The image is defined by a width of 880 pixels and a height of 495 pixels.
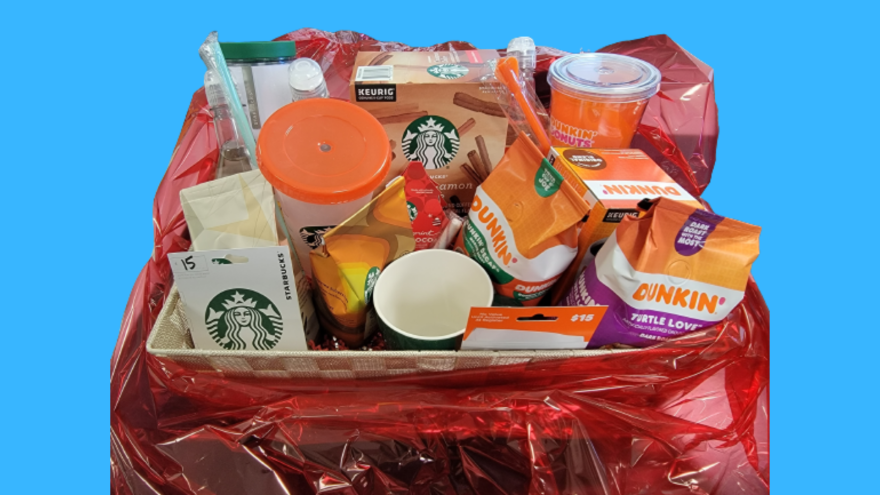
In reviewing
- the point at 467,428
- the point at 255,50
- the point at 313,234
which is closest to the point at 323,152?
the point at 313,234

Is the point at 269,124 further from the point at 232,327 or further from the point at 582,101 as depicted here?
the point at 582,101

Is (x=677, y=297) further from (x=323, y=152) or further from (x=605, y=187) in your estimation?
(x=323, y=152)

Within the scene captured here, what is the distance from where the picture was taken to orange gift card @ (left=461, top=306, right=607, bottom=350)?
2.46 ft

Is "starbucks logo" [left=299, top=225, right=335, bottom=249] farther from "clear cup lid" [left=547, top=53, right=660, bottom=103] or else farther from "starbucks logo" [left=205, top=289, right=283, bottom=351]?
"clear cup lid" [left=547, top=53, right=660, bottom=103]

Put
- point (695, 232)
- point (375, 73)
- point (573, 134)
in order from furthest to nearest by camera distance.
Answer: point (573, 134) → point (375, 73) → point (695, 232)

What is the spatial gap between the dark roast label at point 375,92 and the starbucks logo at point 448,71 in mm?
96

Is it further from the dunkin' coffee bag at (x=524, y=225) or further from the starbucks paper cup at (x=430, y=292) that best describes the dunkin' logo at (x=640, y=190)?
the starbucks paper cup at (x=430, y=292)

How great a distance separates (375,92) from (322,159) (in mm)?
214

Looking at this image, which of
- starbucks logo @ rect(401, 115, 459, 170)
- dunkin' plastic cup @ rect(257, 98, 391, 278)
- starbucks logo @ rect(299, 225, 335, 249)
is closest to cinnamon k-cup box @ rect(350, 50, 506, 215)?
starbucks logo @ rect(401, 115, 459, 170)

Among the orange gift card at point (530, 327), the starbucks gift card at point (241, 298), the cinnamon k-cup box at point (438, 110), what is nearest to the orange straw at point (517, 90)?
the cinnamon k-cup box at point (438, 110)

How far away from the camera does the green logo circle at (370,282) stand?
2.83ft

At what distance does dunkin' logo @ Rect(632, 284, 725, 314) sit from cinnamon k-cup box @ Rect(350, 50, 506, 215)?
0.43 m

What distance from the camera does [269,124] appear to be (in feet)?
2.71

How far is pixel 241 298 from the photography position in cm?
81
